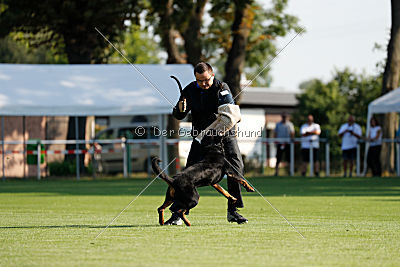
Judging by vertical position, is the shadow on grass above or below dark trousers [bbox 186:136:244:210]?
below

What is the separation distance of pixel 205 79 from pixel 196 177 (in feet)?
3.94

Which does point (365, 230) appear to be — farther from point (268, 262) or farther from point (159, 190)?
point (159, 190)

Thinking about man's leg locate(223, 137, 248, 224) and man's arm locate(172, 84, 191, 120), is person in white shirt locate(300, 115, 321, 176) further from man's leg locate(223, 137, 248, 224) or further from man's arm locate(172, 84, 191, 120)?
man's arm locate(172, 84, 191, 120)

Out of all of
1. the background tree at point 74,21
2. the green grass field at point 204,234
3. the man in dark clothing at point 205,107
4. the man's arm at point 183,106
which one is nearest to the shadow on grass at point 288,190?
the green grass field at point 204,234

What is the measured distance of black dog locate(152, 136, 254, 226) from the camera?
9047 millimetres

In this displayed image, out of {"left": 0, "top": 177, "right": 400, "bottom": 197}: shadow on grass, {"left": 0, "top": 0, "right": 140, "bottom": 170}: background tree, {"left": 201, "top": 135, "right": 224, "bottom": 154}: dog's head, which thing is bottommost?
{"left": 0, "top": 177, "right": 400, "bottom": 197}: shadow on grass

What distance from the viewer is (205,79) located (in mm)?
9484

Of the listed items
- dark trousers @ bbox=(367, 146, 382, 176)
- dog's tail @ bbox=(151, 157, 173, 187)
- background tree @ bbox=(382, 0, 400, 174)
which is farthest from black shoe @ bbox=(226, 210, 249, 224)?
background tree @ bbox=(382, 0, 400, 174)

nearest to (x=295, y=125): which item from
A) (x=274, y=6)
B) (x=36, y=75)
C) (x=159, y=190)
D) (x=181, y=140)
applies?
(x=274, y=6)

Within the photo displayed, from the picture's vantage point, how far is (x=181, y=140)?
2648cm

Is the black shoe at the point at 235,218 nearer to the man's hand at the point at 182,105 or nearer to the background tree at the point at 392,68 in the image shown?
the man's hand at the point at 182,105

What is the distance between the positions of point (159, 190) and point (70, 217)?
7.93 m

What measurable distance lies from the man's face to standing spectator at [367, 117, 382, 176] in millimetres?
17060

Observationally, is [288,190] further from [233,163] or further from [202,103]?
[202,103]
